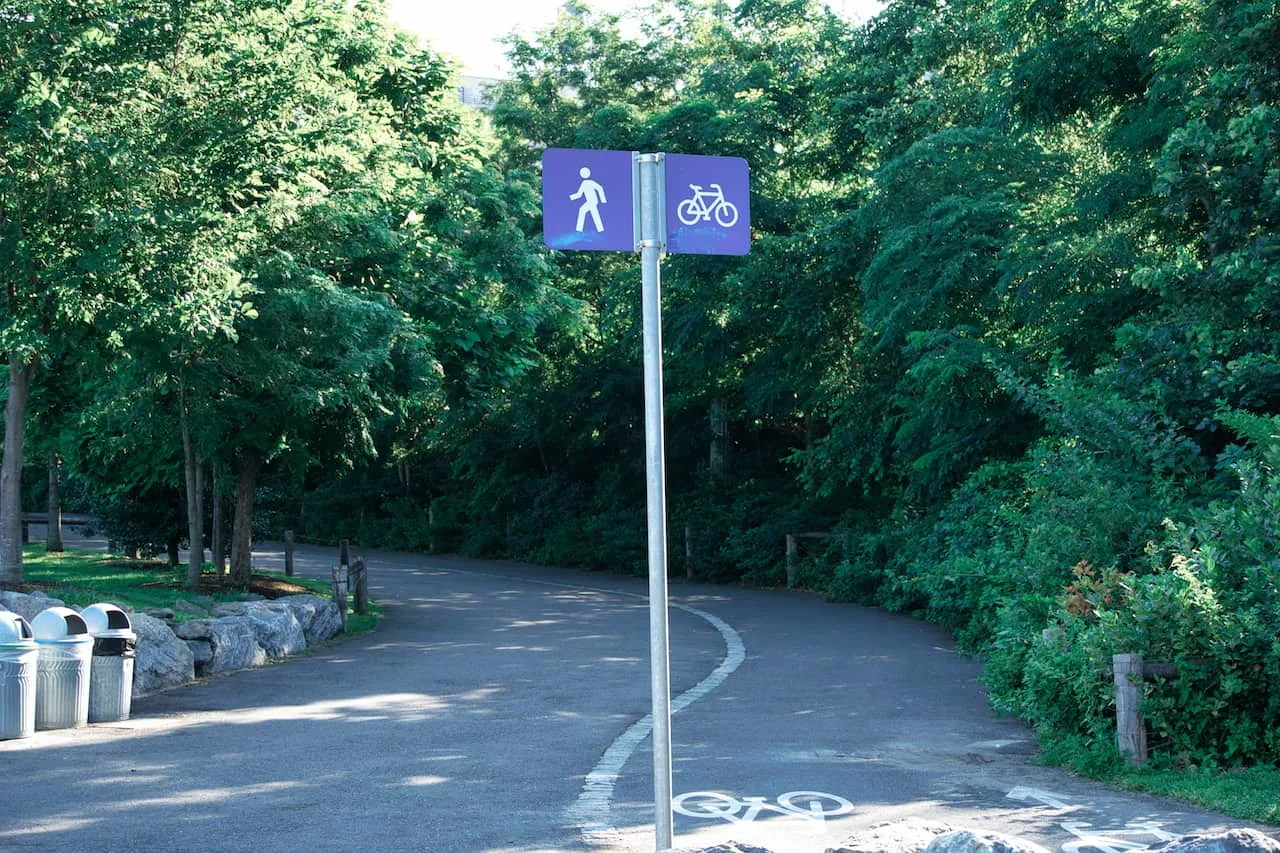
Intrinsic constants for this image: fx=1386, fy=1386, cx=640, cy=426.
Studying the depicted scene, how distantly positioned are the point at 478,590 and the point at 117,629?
1642cm

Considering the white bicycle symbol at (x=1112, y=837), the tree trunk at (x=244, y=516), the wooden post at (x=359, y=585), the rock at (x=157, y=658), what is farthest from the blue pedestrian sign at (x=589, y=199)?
the tree trunk at (x=244, y=516)

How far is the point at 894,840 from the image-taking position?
578 centimetres

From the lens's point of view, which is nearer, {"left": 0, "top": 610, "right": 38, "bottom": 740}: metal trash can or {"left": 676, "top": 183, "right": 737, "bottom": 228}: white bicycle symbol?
{"left": 676, "top": 183, "right": 737, "bottom": 228}: white bicycle symbol

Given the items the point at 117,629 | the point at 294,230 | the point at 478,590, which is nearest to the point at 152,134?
the point at 294,230

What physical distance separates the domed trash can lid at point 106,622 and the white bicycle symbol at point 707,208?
7673mm

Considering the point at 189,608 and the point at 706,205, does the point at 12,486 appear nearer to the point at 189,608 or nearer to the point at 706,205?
the point at 189,608

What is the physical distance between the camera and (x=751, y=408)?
29.6 meters

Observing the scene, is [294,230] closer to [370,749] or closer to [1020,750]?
[370,749]

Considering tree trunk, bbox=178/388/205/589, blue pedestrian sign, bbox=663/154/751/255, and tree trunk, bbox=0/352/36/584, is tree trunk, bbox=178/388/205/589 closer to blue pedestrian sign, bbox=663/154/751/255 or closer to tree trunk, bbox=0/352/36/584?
tree trunk, bbox=0/352/36/584

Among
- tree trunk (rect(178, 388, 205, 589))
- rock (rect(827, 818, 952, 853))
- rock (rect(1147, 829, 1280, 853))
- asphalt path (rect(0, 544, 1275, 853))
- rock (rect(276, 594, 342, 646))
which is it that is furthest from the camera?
tree trunk (rect(178, 388, 205, 589))

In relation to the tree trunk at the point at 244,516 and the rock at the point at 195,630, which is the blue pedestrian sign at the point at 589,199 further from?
the tree trunk at the point at 244,516

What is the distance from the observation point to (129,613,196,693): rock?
12.9 metres

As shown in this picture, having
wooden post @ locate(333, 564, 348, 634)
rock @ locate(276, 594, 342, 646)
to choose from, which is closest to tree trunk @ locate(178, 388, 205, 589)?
wooden post @ locate(333, 564, 348, 634)

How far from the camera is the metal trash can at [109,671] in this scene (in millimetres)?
11422
